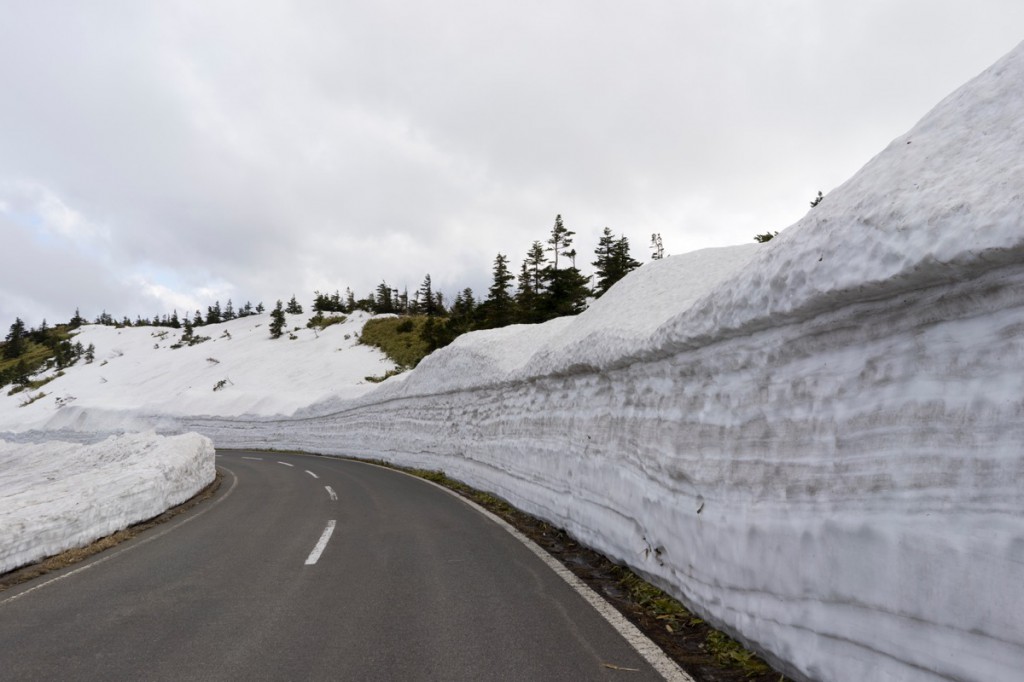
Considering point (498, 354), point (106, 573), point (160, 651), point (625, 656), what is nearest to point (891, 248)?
point (625, 656)

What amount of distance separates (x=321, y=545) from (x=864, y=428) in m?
7.03

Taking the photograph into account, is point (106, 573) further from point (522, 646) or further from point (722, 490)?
point (722, 490)

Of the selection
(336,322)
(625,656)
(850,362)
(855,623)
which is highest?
(336,322)

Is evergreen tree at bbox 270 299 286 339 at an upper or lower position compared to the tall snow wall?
upper

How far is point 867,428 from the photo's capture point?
3246 millimetres

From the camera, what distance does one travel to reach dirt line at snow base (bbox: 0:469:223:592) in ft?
21.9

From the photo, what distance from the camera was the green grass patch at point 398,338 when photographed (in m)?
51.8

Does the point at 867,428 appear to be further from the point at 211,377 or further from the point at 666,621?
the point at 211,377

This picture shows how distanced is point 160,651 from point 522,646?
2.87 meters

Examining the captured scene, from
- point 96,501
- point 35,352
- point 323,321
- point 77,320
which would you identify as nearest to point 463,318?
point 323,321

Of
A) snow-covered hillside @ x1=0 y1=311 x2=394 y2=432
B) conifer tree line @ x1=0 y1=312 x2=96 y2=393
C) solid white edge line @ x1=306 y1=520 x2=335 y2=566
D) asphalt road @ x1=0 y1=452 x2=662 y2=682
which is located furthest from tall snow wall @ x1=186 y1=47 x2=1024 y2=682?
conifer tree line @ x1=0 y1=312 x2=96 y2=393

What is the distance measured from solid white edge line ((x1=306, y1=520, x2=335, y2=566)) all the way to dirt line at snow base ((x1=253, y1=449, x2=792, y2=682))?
2997mm

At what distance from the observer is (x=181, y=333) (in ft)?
295

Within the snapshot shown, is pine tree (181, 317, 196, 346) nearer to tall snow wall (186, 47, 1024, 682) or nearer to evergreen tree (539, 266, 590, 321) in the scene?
evergreen tree (539, 266, 590, 321)
